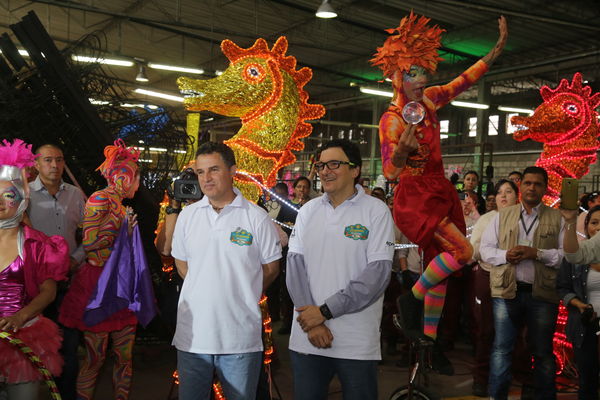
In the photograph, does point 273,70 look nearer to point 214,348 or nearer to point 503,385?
point 214,348

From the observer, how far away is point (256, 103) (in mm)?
4387

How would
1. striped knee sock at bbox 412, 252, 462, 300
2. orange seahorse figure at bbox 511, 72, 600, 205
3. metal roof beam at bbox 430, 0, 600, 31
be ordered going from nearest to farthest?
striped knee sock at bbox 412, 252, 462, 300, orange seahorse figure at bbox 511, 72, 600, 205, metal roof beam at bbox 430, 0, 600, 31

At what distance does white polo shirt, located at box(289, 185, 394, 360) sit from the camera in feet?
8.27

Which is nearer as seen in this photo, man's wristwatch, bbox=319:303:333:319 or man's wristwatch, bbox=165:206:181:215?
man's wristwatch, bbox=319:303:333:319

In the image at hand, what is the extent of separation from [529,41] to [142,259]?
14740 mm

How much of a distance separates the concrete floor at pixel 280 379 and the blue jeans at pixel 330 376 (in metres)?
1.73

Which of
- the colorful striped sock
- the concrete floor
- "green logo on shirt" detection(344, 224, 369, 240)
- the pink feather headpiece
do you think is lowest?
the concrete floor

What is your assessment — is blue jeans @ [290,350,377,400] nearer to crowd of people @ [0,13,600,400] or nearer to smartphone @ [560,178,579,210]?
crowd of people @ [0,13,600,400]

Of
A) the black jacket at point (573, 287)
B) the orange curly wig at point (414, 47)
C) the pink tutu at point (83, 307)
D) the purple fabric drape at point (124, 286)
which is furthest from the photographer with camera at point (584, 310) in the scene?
the pink tutu at point (83, 307)

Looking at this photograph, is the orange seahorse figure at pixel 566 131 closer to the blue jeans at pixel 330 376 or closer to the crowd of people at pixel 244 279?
the crowd of people at pixel 244 279

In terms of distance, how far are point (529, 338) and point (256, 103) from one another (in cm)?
258

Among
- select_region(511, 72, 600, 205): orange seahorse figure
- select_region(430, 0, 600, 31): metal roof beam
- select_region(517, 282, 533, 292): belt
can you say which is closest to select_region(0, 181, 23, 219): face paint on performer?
select_region(517, 282, 533, 292): belt

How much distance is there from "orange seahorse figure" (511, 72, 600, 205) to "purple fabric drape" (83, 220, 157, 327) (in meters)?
3.78

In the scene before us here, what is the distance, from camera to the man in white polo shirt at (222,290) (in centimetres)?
256
